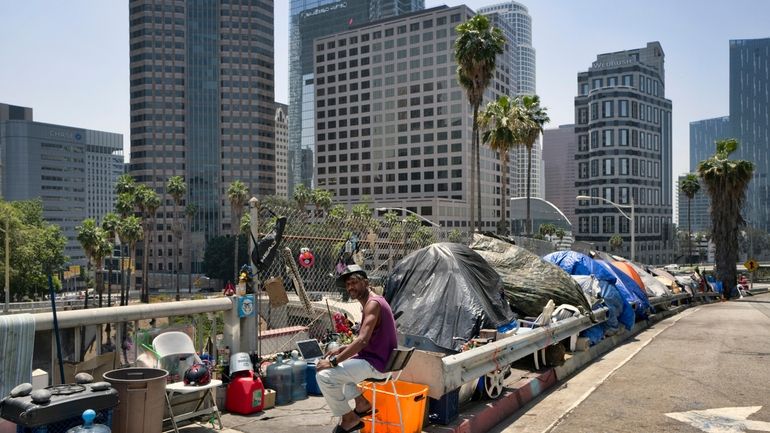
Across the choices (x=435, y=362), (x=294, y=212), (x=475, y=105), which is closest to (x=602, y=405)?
(x=435, y=362)

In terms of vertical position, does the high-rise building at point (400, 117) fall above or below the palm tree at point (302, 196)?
above

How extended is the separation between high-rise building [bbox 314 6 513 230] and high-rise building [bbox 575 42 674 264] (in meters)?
40.7

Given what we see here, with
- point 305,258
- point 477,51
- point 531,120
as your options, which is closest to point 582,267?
point 305,258

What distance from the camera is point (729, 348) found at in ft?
40.8

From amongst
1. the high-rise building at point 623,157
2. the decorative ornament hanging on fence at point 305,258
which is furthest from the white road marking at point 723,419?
the high-rise building at point 623,157

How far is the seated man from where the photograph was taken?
5180 millimetres

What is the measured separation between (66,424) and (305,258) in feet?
16.6

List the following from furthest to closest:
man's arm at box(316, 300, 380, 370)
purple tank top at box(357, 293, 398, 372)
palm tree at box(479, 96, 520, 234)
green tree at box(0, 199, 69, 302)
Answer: green tree at box(0, 199, 69, 302) < palm tree at box(479, 96, 520, 234) < purple tank top at box(357, 293, 398, 372) < man's arm at box(316, 300, 380, 370)

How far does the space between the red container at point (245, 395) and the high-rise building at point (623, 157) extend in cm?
16010

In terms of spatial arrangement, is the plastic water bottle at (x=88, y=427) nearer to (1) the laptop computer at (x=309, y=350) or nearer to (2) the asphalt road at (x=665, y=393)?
(1) the laptop computer at (x=309, y=350)

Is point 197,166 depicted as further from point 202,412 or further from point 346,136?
point 202,412

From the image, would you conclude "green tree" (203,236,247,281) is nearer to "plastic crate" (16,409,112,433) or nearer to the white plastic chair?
the white plastic chair

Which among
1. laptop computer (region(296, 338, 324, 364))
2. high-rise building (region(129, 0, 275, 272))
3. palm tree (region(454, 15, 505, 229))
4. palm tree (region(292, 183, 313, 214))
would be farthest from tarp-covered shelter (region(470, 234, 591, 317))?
high-rise building (region(129, 0, 275, 272))

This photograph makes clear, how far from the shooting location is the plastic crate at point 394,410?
574 centimetres
